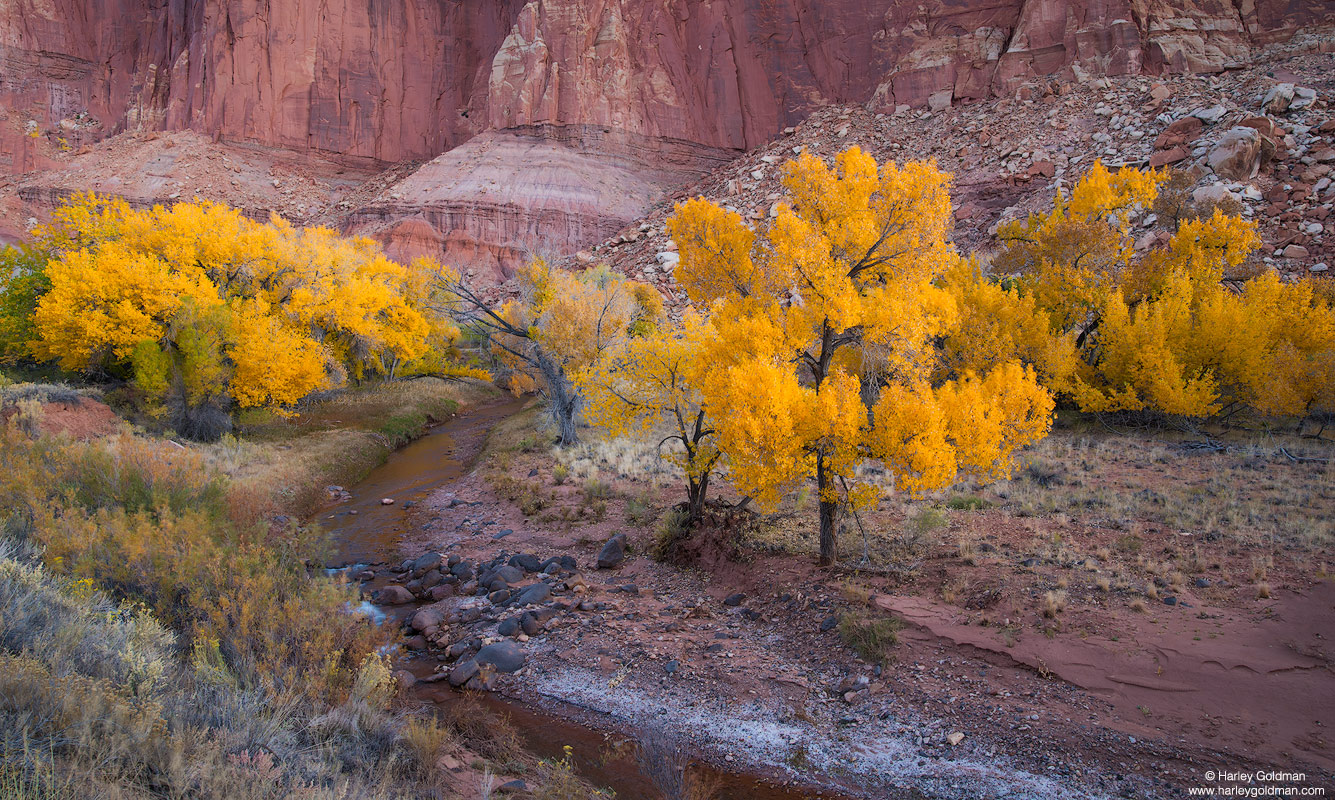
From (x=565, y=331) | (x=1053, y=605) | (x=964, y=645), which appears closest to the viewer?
(x=964, y=645)

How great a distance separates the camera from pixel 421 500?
1717 centimetres

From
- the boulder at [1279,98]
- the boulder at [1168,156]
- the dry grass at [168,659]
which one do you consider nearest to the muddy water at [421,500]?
the dry grass at [168,659]

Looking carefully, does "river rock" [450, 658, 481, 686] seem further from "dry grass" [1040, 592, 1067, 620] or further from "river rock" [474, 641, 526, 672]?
"dry grass" [1040, 592, 1067, 620]

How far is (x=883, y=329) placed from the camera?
9297 mm

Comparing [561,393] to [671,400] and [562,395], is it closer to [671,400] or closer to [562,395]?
[562,395]

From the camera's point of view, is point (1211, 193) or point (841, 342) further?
point (1211, 193)

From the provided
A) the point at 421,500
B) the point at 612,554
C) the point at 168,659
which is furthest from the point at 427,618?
the point at 421,500

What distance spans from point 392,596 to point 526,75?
183ft

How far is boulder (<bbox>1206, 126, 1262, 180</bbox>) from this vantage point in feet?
88.4

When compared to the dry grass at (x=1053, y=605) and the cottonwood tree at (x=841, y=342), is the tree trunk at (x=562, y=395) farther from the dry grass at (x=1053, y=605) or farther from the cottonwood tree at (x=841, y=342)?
the dry grass at (x=1053, y=605)

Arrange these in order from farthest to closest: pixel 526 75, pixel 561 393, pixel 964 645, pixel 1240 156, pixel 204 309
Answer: pixel 526 75 < pixel 1240 156 < pixel 561 393 < pixel 204 309 < pixel 964 645

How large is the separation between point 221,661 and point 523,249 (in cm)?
4660

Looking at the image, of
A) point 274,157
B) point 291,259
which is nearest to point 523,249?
point 291,259

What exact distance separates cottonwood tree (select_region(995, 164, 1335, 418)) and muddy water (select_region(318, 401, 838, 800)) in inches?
672
